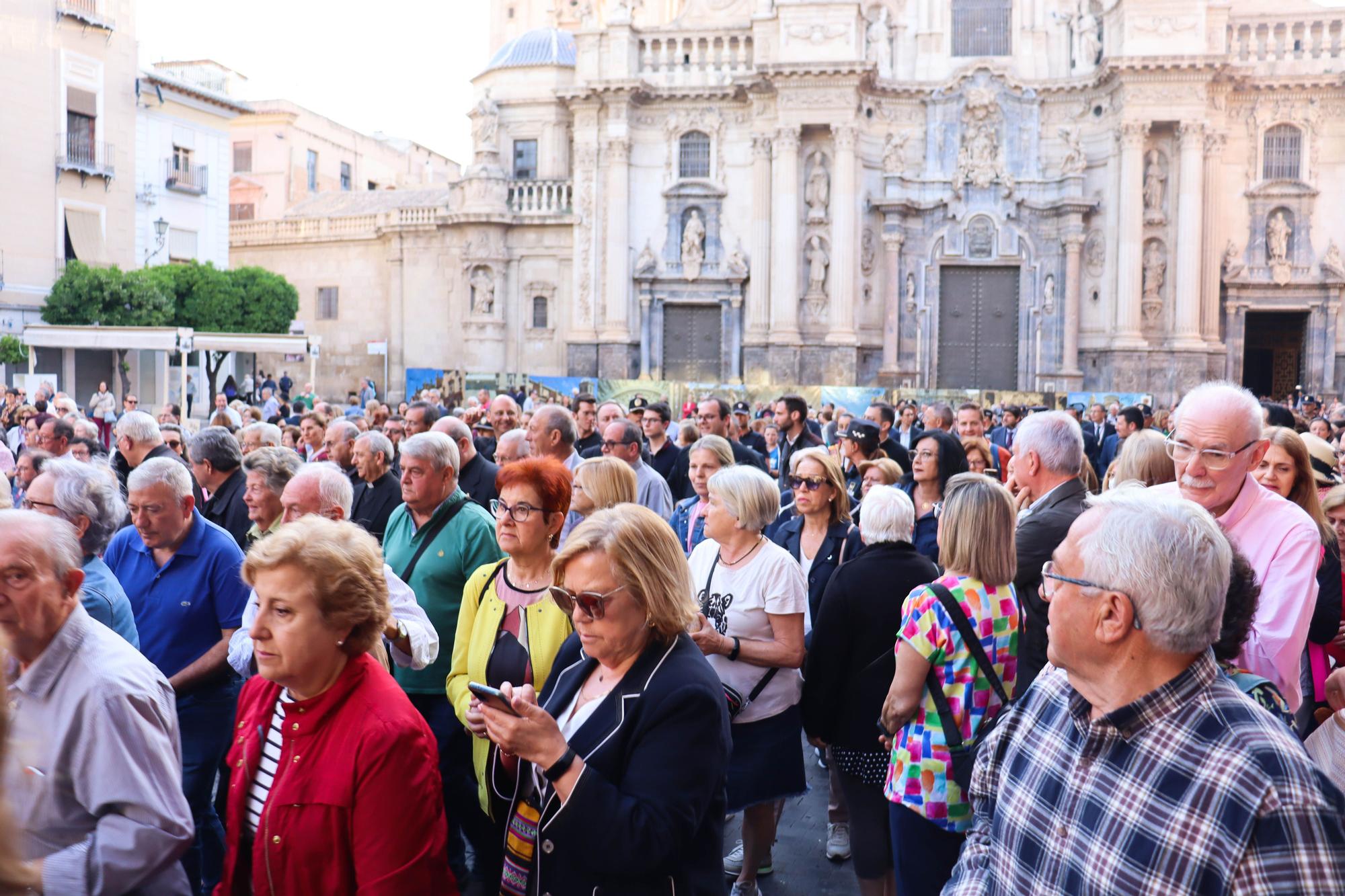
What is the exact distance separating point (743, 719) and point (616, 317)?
2545cm

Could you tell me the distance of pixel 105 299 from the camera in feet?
90.8

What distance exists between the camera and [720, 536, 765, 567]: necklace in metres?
4.98

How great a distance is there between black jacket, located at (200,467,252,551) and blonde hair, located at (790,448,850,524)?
→ 3308mm

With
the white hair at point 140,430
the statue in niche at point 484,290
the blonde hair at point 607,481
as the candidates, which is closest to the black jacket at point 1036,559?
the blonde hair at point 607,481

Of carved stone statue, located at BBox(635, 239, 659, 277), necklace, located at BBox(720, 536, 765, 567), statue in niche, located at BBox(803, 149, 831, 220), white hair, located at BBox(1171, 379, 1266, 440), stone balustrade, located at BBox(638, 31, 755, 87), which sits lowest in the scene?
necklace, located at BBox(720, 536, 765, 567)

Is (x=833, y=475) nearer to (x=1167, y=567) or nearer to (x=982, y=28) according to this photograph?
(x=1167, y=567)

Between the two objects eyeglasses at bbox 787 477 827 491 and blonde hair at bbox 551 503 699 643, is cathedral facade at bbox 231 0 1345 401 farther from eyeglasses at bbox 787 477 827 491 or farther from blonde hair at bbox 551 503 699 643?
blonde hair at bbox 551 503 699 643

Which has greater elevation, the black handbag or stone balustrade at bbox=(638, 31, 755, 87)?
stone balustrade at bbox=(638, 31, 755, 87)

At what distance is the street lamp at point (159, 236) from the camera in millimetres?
30438

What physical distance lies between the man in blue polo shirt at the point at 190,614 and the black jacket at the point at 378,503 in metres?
2.00

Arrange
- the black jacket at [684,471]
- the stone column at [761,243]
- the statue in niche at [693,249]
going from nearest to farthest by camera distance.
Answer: the black jacket at [684,471] → the stone column at [761,243] → the statue in niche at [693,249]

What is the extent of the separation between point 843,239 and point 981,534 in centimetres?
2475

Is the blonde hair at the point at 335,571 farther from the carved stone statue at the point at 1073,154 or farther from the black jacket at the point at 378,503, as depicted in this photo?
the carved stone statue at the point at 1073,154

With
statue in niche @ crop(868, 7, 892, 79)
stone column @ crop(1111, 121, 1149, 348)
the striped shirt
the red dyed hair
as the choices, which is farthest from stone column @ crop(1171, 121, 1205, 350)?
the striped shirt
